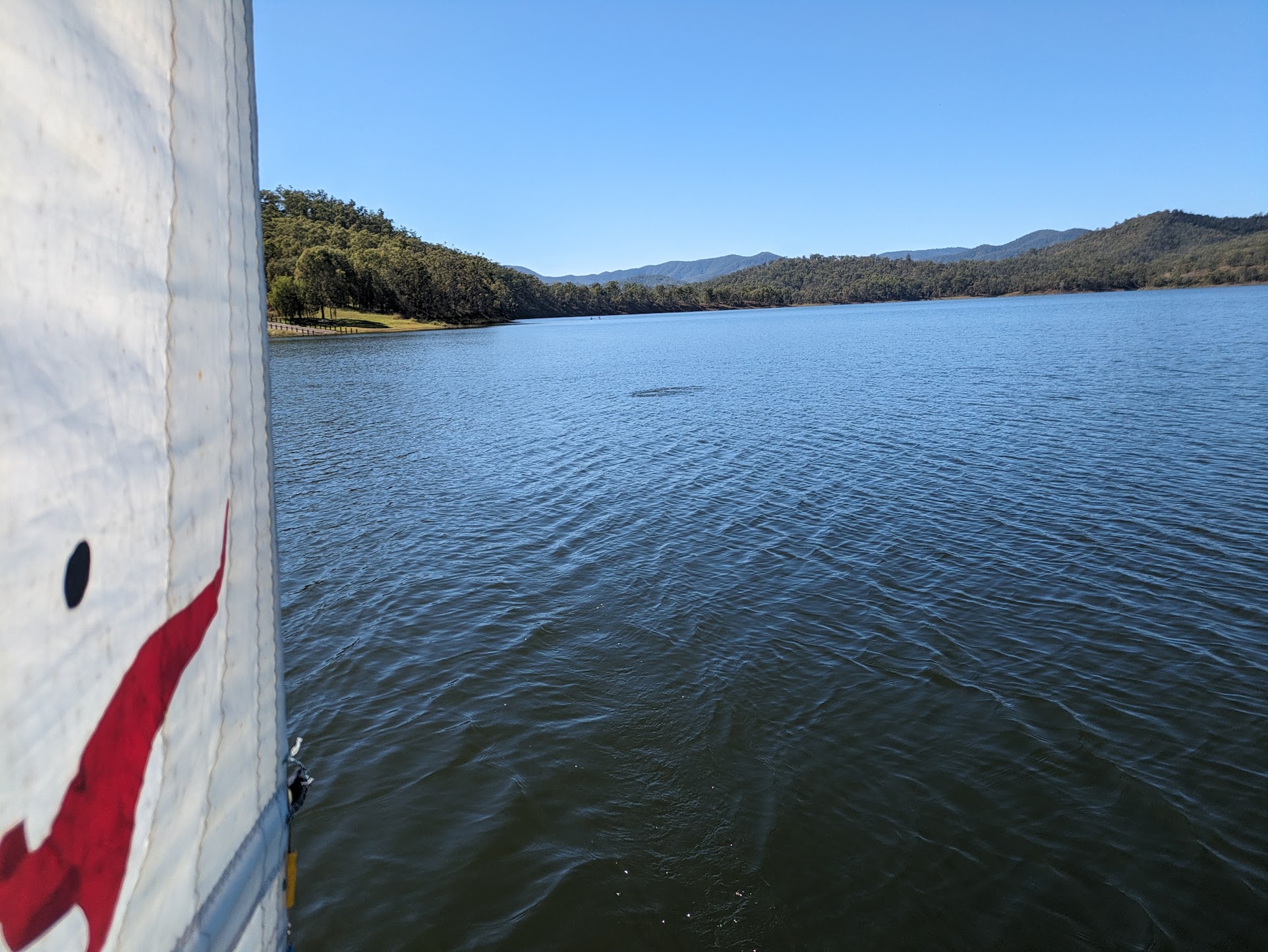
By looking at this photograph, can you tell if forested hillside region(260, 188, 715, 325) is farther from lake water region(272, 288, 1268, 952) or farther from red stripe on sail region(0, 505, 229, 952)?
red stripe on sail region(0, 505, 229, 952)

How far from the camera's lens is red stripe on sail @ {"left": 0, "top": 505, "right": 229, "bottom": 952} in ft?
4.46

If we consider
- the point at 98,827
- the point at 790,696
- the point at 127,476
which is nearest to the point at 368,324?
the point at 790,696

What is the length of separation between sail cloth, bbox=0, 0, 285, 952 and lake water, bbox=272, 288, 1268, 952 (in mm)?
5531

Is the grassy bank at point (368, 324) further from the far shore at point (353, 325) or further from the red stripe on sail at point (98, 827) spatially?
the red stripe on sail at point (98, 827)

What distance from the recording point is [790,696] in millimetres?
10117

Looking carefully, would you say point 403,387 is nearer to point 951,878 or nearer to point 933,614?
point 933,614

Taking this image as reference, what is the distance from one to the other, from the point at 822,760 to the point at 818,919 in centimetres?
228

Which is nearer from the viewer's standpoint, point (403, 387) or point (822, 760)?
point (822, 760)

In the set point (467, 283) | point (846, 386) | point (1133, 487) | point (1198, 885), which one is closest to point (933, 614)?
point (1198, 885)

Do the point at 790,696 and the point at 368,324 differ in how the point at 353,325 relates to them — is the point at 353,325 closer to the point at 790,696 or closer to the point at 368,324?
the point at 368,324

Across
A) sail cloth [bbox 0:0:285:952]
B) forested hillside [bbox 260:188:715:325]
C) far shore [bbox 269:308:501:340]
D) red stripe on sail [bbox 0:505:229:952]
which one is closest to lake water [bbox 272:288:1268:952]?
sail cloth [bbox 0:0:285:952]

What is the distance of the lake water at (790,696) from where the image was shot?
684cm

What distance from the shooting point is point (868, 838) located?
7531 millimetres

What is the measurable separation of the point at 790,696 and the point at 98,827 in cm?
952
